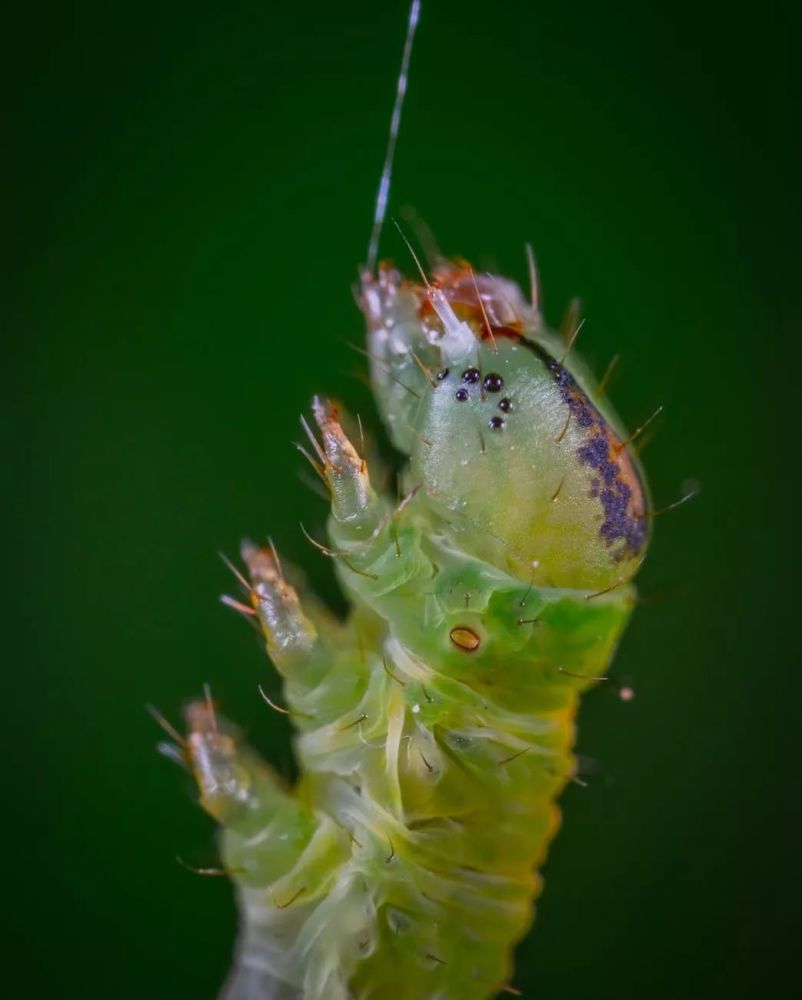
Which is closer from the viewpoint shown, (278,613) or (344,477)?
(344,477)

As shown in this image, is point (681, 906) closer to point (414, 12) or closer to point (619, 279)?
point (619, 279)

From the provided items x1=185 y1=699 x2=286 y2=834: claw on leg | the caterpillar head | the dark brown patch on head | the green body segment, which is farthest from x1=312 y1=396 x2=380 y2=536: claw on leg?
x1=185 y1=699 x2=286 y2=834: claw on leg

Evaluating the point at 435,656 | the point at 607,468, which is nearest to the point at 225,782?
the point at 435,656

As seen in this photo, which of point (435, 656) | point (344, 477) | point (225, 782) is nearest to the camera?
point (344, 477)

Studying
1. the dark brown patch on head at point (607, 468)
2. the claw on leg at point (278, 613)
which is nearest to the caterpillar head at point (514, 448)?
the dark brown patch on head at point (607, 468)

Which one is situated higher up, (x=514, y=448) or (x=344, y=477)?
(x=344, y=477)

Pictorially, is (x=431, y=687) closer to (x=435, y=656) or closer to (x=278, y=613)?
(x=435, y=656)

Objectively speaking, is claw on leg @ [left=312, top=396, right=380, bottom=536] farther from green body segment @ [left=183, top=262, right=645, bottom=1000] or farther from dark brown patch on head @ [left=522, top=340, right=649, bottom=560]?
dark brown patch on head @ [left=522, top=340, right=649, bottom=560]

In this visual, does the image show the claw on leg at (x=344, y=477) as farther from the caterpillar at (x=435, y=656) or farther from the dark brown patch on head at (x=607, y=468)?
the dark brown patch on head at (x=607, y=468)
